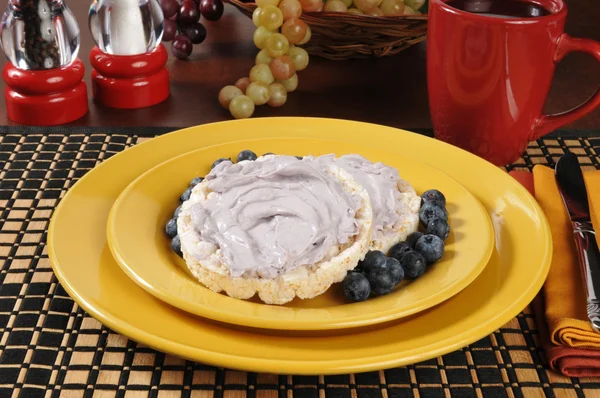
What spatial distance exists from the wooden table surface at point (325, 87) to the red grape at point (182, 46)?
0.03m

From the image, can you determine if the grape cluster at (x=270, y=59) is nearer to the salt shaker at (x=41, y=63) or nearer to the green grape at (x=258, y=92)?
the green grape at (x=258, y=92)

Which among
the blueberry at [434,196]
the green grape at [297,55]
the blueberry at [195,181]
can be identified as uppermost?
the blueberry at [434,196]

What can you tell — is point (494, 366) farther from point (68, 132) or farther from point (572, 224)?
point (68, 132)

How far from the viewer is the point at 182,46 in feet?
7.36

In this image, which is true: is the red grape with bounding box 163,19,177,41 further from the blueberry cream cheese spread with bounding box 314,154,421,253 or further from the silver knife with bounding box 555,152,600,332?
the silver knife with bounding box 555,152,600,332

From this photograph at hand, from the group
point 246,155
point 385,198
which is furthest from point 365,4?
point 385,198

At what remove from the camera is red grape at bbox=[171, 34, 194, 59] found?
2.24 metres

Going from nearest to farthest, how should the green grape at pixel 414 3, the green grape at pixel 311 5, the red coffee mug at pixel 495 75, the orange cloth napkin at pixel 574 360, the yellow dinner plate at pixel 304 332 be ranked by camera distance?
the yellow dinner plate at pixel 304 332, the orange cloth napkin at pixel 574 360, the red coffee mug at pixel 495 75, the green grape at pixel 311 5, the green grape at pixel 414 3

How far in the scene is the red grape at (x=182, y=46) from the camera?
2.24 meters

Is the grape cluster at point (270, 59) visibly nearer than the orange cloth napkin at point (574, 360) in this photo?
No

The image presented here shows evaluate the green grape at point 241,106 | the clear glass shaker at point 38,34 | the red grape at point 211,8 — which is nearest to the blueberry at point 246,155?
the green grape at point 241,106

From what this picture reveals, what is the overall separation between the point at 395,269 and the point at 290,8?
102 centimetres

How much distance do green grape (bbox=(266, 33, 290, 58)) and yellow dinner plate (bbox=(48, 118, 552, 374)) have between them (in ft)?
1.99

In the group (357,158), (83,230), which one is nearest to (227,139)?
(357,158)
